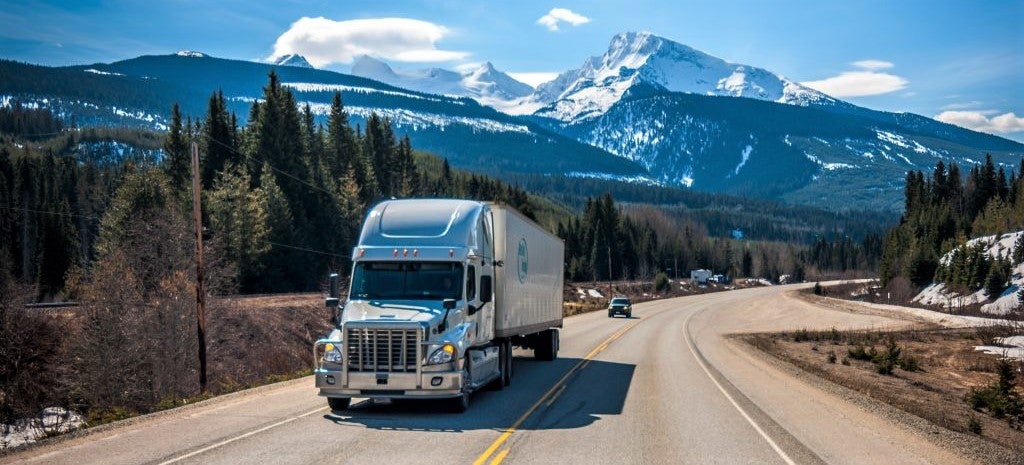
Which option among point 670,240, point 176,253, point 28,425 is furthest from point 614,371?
point 670,240

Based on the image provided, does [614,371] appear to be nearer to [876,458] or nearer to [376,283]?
[376,283]

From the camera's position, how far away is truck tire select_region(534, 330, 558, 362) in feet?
98.9

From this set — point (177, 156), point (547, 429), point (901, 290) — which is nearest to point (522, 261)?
point (547, 429)

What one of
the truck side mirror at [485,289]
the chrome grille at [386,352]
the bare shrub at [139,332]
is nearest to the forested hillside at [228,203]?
the bare shrub at [139,332]

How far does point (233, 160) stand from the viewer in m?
73.2

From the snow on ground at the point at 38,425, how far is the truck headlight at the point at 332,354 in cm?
701

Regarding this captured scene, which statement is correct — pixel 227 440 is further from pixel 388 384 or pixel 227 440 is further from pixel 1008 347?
pixel 1008 347

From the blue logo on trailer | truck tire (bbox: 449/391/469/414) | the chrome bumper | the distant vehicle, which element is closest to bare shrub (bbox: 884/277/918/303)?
the distant vehicle

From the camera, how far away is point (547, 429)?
50.4ft

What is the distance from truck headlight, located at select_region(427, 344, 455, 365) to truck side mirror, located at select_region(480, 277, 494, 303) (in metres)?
2.59

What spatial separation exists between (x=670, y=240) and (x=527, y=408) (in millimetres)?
180446

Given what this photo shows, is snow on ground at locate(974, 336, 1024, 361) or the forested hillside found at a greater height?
the forested hillside

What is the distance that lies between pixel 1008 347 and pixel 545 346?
2828cm

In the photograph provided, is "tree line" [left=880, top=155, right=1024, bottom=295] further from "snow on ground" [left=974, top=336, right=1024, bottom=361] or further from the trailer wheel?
the trailer wheel
